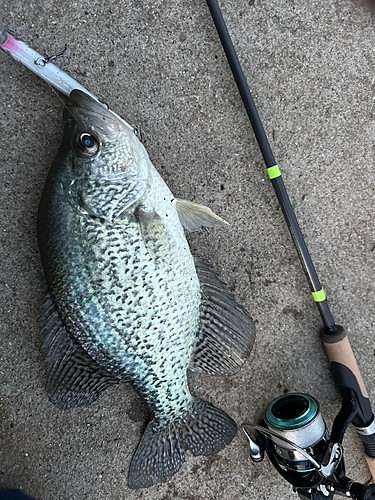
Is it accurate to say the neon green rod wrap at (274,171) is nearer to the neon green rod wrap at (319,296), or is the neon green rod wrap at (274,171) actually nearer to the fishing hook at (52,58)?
the neon green rod wrap at (319,296)

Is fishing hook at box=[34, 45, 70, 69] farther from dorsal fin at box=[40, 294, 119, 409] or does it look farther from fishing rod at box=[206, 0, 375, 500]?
dorsal fin at box=[40, 294, 119, 409]

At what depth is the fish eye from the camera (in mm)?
1163

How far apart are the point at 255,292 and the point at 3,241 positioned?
110cm

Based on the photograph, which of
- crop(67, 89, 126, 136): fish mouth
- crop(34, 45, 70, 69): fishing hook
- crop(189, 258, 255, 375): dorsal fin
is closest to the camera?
crop(67, 89, 126, 136): fish mouth

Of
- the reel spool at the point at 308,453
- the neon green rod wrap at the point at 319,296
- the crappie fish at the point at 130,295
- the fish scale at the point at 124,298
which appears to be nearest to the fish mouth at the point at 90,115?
the crappie fish at the point at 130,295

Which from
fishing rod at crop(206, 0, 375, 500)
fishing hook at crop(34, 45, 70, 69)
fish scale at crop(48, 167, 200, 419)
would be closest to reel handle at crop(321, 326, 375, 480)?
fishing rod at crop(206, 0, 375, 500)

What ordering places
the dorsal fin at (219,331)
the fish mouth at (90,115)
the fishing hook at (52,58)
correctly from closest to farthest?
the fish mouth at (90,115)
the fishing hook at (52,58)
the dorsal fin at (219,331)

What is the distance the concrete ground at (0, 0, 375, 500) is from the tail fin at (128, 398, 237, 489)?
11 centimetres

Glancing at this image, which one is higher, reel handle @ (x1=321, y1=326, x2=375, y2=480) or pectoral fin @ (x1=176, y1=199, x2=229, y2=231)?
pectoral fin @ (x1=176, y1=199, x2=229, y2=231)

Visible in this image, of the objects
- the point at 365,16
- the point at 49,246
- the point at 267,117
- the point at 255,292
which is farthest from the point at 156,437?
the point at 365,16

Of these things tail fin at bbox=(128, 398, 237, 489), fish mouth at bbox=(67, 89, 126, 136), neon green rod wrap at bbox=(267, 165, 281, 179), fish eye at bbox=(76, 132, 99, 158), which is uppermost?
fish mouth at bbox=(67, 89, 126, 136)

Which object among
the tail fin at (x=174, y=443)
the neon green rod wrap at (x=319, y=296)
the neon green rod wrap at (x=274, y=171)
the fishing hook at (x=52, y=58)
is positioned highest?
the fishing hook at (x=52, y=58)

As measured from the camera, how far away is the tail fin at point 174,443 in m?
1.46

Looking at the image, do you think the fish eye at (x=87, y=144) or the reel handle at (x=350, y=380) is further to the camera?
the reel handle at (x=350, y=380)
